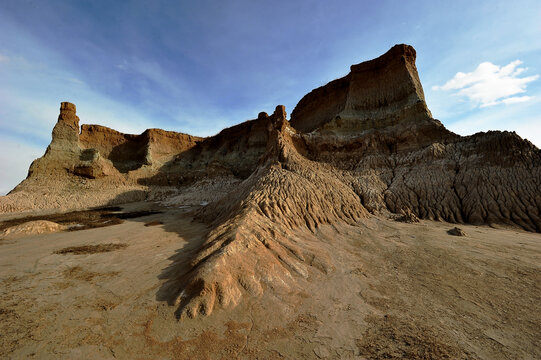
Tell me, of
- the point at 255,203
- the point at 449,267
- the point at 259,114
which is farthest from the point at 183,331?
the point at 259,114

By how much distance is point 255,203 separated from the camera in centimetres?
760

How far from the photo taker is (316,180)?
11180 mm

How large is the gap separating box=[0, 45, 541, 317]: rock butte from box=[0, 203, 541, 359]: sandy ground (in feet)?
1.65

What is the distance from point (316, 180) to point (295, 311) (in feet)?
27.2

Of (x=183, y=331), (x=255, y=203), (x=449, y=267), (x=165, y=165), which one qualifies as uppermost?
(x=165, y=165)

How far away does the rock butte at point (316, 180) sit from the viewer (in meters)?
4.84

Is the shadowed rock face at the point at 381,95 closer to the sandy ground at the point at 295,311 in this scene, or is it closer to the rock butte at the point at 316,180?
the rock butte at the point at 316,180

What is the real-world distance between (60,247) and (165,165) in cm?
2612

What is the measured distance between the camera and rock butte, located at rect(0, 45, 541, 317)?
484cm

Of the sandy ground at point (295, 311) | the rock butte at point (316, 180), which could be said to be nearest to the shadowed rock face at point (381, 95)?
the rock butte at point (316, 180)

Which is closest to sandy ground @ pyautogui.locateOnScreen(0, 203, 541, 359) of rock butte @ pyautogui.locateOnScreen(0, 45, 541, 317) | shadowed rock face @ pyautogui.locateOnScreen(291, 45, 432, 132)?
rock butte @ pyautogui.locateOnScreen(0, 45, 541, 317)

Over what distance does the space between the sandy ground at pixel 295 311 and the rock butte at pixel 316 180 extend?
504 mm

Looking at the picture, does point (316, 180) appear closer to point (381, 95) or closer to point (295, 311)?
point (295, 311)

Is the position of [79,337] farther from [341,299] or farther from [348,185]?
[348,185]
